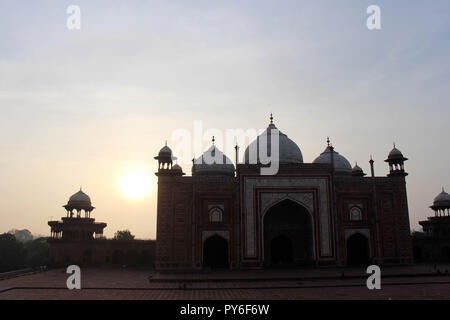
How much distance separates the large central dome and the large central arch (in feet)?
10.5

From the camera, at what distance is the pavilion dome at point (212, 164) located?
25.4 metres

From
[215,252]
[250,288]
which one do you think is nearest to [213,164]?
[215,252]

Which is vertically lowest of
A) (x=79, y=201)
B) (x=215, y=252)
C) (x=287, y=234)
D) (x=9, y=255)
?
(x=9, y=255)

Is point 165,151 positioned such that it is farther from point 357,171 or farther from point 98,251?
point 357,171

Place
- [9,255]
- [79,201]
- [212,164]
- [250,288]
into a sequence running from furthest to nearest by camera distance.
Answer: [9,255] → [79,201] → [212,164] → [250,288]

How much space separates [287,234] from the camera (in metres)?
22.5

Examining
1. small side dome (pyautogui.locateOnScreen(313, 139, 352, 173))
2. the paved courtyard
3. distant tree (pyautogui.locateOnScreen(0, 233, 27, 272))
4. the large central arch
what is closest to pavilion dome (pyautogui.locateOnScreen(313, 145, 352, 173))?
small side dome (pyautogui.locateOnScreen(313, 139, 352, 173))

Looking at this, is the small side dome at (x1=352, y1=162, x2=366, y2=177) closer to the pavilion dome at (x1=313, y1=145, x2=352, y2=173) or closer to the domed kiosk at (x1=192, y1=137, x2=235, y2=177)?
the pavilion dome at (x1=313, y1=145, x2=352, y2=173)

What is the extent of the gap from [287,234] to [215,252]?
13.4 feet

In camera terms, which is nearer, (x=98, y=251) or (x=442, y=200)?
→ (x=98, y=251)

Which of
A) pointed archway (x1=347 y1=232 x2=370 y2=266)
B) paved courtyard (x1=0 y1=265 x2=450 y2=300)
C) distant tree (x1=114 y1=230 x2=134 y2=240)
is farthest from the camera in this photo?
distant tree (x1=114 y1=230 x2=134 y2=240)

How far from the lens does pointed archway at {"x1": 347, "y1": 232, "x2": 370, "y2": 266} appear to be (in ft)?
71.8
